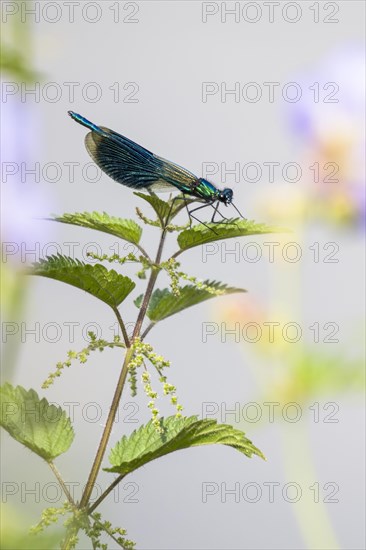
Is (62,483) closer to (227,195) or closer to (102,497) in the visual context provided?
(102,497)

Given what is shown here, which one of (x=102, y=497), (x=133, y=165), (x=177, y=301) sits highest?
(x=133, y=165)

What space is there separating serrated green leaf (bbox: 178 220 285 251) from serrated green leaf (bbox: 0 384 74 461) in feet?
0.44

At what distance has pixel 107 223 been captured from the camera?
21.6 inches

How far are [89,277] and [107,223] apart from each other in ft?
0.14

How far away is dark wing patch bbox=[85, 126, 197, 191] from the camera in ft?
2.03

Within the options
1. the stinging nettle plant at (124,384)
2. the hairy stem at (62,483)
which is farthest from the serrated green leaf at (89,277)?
the hairy stem at (62,483)

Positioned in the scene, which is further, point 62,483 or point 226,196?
point 226,196

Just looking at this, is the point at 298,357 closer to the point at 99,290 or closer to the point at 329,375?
the point at 329,375

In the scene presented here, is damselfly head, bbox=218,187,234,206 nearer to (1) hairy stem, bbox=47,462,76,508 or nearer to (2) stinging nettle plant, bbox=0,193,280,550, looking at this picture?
(2) stinging nettle plant, bbox=0,193,280,550

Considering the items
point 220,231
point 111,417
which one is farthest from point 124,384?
point 220,231

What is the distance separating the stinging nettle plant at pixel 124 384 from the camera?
0.48m

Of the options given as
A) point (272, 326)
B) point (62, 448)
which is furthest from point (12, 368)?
point (272, 326)

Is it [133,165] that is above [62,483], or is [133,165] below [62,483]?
above

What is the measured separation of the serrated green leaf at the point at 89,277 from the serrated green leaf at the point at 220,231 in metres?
0.05
